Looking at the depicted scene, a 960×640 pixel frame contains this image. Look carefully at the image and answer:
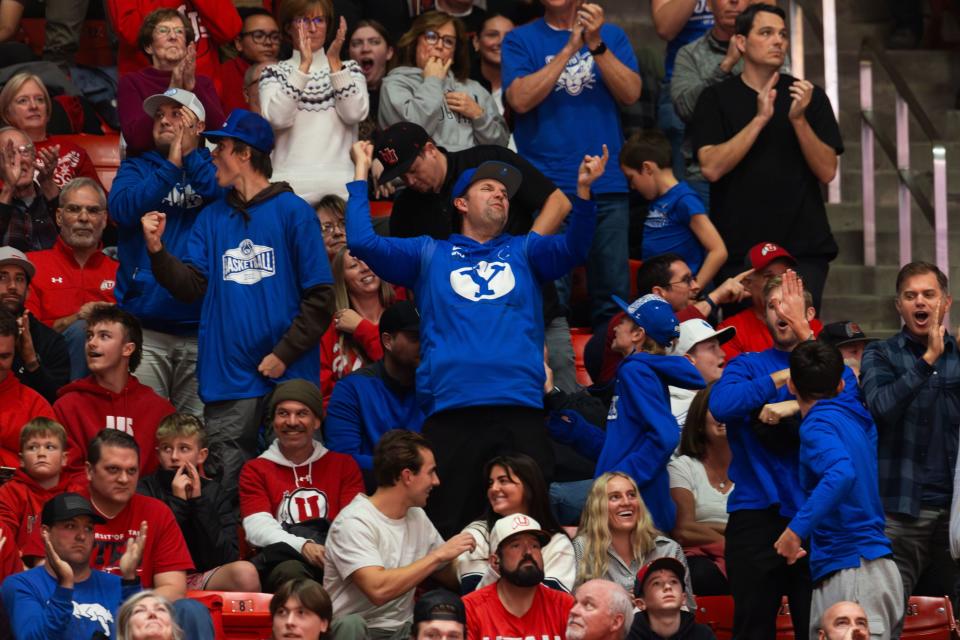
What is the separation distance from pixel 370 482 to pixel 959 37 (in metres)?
6.69

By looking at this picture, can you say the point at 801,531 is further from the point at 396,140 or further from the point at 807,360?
the point at 396,140

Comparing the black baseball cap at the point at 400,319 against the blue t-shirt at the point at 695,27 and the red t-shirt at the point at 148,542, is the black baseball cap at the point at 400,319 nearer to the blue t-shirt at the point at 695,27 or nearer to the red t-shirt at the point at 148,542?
the red t-shirt at the point at 148,542

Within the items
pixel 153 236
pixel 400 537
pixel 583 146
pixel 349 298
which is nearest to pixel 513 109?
pixel 583 146

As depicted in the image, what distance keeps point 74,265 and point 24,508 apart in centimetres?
257

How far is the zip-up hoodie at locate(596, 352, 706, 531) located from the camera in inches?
396

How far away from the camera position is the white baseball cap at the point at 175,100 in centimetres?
1136

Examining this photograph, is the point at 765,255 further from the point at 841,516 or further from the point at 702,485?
the point at 841,516

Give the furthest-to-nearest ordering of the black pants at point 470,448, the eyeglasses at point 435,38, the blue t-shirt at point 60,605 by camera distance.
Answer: the eyeglasses at point 435,38 < the black pants at point 470,448 < the blue t-shirt at point 60,605

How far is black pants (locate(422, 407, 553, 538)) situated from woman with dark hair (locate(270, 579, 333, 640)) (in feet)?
3.74

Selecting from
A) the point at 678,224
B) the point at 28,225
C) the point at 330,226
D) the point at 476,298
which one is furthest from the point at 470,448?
the point at 28,225

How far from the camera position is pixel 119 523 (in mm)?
9641

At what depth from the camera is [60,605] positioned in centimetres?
884

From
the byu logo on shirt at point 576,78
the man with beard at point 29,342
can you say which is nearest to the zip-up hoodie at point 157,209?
the man with beard at point 29,342

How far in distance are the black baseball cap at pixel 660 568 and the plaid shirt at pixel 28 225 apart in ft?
15.2
